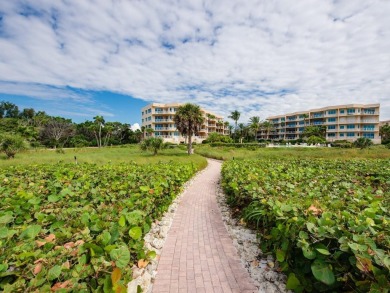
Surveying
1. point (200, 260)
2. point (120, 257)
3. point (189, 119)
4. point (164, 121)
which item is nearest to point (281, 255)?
point (200, 260)

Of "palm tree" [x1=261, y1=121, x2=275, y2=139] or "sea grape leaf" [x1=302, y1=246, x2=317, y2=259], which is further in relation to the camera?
"palm tree" [x1=261, y1=121, x2=275, y2=139]

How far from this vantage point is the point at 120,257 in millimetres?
2215

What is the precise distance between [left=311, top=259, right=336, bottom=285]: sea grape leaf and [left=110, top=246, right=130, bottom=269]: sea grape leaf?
6.53ft

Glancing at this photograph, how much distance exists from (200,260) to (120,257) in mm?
2415

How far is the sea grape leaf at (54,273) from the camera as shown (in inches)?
67.9

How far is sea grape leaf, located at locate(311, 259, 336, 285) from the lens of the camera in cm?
214

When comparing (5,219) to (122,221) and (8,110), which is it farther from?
(8,110)

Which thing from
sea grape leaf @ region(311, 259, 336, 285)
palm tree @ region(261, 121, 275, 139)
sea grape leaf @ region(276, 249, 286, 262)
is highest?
palm tree @ region(261, 121, 275, 139)

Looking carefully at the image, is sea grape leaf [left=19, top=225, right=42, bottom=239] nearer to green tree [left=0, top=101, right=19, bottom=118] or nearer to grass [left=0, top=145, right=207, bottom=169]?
grass [left=0, top=145, right=207, bottom=169]

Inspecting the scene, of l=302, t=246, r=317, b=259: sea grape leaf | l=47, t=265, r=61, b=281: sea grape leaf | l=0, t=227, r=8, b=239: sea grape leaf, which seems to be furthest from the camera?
l=302, t=246, r=317, b=259: sea grape leaf

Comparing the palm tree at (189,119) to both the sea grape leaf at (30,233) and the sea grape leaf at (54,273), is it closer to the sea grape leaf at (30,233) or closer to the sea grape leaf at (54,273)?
the sea grape leaf at (30,233)

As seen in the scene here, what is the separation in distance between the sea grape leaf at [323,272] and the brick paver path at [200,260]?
4.90ft

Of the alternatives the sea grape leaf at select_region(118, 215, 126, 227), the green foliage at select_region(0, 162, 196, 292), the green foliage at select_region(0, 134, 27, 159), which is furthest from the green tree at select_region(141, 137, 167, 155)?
the sea grape leaf at select_region(118, 215, 126, 227)

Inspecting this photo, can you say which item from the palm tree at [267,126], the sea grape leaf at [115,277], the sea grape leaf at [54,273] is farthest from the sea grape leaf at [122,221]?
the palm tree at [267,126]
